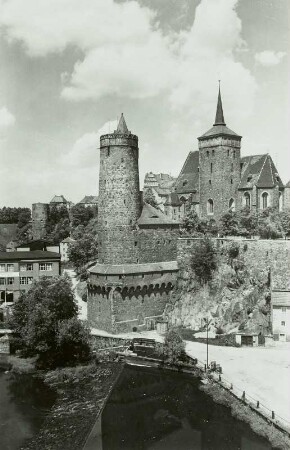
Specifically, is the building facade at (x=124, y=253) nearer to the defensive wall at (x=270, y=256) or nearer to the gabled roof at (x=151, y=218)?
the gabled roof at (x=151, y=218)

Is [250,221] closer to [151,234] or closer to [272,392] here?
[151,234]

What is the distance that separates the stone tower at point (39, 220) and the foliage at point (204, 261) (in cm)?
6016

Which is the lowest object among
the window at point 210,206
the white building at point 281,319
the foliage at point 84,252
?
the white building at point 281,319

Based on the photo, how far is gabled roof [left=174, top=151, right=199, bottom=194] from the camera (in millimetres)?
80562

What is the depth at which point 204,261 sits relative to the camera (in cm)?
5459

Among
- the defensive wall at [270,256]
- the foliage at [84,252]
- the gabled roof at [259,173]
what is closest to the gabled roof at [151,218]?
the defensive wall at [270,256]

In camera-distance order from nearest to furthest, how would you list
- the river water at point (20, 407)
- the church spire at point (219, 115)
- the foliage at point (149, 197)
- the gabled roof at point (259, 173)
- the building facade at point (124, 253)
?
the river water at point (20, 407) < the building facade at point (124, 253) < the gabled roof at point (259, 173) < the church spire at point (219, 115) < the foliage at point (149, 197)

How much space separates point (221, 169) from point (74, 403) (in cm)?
4841

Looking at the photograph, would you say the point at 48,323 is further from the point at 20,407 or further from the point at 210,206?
the point at 210,206

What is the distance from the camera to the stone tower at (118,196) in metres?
53.6

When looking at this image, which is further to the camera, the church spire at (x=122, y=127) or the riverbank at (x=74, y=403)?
the church spire at (x=122, y=127)

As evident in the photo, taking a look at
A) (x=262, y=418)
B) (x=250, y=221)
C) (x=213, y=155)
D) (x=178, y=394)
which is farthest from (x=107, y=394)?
(x=213, y=155)

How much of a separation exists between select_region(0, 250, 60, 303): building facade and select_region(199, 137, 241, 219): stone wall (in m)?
28.3

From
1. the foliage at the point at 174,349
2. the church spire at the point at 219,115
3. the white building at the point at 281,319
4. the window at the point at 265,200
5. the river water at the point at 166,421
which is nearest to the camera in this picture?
the river water at the point at 166,421
